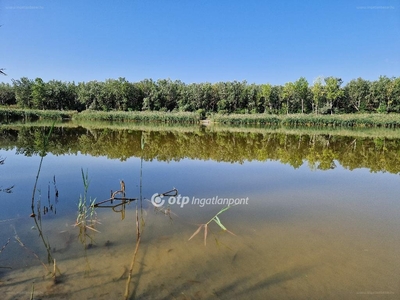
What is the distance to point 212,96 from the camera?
59.6 metres

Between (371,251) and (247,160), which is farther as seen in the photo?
(247,160)

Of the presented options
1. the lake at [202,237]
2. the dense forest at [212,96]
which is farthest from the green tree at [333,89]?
the lake at [202,237]

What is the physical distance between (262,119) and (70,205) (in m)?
38.4

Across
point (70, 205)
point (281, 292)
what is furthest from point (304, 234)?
point (70, 205)

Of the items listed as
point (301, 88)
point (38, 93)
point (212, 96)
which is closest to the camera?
point (38, 93)

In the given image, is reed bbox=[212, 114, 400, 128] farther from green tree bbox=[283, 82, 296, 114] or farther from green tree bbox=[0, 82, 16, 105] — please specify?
green tree bbox=[0, 82, 16, 105]

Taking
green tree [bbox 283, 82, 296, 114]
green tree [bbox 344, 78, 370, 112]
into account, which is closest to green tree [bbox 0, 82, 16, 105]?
green tree [bbox 283, 82, 296, 114]

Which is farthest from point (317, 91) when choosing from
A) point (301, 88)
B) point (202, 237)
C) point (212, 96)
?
point (202, 237)

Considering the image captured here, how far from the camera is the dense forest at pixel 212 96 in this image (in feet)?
180

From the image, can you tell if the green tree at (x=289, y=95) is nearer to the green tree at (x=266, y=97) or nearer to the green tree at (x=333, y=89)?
the green tree at (x=266, y=97)

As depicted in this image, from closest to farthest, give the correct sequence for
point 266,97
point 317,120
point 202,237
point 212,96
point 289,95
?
point 202,237 → point 317,120 → point 289,95 → point 266,97 → point 212,96

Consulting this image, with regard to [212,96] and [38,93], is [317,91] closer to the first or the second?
[212,96]

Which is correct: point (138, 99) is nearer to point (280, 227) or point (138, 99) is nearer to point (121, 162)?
point (121, 162)

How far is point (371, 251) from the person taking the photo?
3.80 m
